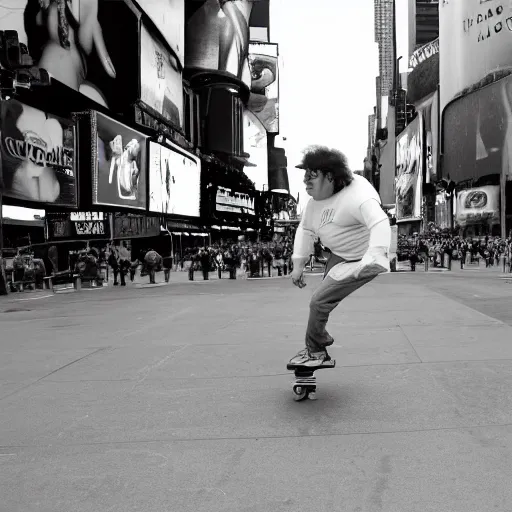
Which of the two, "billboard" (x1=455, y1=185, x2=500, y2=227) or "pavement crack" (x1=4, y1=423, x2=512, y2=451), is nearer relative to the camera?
"pavement crack" (x1=4, y1=423, x2=512, y2=451)

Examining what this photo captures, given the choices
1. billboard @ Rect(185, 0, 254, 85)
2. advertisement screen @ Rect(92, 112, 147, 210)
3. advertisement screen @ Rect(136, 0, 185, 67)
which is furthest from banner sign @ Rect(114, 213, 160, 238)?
billboard @ Rect(185, 0, 254, 85)

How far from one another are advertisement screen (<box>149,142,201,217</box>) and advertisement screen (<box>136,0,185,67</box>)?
829 cm

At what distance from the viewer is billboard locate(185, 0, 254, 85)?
70387 millimetres

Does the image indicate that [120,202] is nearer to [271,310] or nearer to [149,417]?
[271,310]

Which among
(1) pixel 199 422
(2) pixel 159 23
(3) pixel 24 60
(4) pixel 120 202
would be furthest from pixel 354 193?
(2) pixel 159 23

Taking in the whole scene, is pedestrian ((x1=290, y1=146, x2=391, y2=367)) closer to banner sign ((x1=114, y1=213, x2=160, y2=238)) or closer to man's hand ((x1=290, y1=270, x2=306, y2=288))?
man's hand ((x1=290, y1=270, x2=306, y2=288))

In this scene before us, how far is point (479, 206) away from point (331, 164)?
7794 centimetres

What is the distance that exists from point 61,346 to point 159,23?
42234mm

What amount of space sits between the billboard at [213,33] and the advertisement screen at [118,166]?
35233 millimetres

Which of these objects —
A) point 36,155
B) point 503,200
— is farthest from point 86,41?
point 503,200

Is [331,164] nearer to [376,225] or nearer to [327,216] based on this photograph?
[327,216]

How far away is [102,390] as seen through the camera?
5.21 meters

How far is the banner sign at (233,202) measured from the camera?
78188 mm

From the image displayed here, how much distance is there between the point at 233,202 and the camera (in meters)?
84.2
